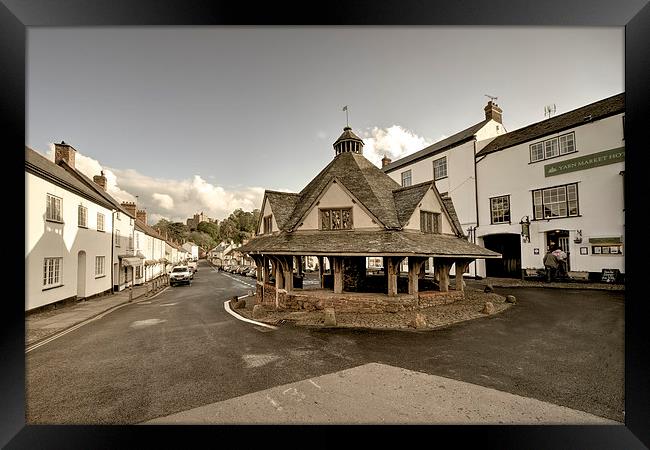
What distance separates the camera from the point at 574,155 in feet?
55.8

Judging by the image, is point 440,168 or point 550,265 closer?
point 550,265

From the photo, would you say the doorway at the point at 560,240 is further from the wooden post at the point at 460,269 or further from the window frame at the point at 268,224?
the window frame at the point at 268,224

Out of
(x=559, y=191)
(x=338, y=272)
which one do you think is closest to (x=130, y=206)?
(x=338, y=272)

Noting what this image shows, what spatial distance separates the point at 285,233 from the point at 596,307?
13.5m

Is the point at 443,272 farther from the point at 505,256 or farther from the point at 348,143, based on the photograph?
the point at 505,256

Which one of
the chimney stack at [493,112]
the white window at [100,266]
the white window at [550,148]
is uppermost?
the chimney stack at [493,112]

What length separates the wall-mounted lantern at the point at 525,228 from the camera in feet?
63.4

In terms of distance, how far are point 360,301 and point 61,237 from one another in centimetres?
1518

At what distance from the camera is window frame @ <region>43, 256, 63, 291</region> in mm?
12758

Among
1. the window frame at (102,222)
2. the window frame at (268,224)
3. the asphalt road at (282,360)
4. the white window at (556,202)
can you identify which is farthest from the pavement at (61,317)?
the white window at (556,202)

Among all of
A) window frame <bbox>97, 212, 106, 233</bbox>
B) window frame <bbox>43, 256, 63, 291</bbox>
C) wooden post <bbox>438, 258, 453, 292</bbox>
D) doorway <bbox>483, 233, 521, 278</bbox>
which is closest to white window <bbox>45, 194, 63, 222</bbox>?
window frame <bbox>43, 256, 63, 291</bbox>

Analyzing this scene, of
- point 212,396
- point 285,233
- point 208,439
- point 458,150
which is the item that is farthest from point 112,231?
point 458,150

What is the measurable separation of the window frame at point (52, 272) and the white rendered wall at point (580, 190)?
26854mm

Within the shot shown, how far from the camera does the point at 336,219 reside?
41.8ft
